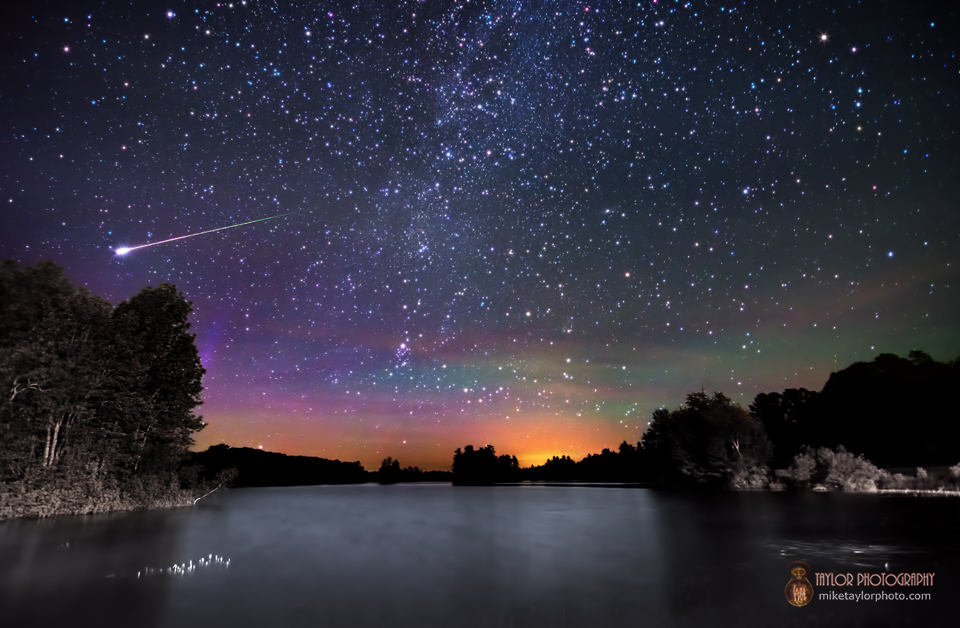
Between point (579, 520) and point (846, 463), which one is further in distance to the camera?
point (846, 463)

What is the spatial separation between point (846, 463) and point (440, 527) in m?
39.1

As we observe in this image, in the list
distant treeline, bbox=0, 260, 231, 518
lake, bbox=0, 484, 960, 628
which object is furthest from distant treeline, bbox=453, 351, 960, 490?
distant treeline, bbox=0, 260, 231, 518

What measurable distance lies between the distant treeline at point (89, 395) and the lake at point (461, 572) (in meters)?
2.71

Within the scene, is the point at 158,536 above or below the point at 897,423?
below

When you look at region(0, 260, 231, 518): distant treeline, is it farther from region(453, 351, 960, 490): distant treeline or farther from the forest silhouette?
region(453, 351, 960, 490): distant treeline

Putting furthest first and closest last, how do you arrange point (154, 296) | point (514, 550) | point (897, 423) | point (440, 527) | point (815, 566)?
point (897, 423) < point (154, 296) < point (440, 527) < point (514, 550) < point (815, 566)

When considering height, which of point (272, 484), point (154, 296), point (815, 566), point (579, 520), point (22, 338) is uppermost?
point (154, 296)

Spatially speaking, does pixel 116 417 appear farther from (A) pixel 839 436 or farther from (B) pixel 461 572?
(A) pixel 839 436

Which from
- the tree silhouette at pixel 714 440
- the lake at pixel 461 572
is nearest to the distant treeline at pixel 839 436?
the tree silhouette at pixel 714 440

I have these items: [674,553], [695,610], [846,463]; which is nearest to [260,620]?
[695,610]

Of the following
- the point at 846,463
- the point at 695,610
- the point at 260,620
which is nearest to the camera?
the point at 260,620

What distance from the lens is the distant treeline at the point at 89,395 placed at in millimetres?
18500

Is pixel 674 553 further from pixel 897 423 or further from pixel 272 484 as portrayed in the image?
pixel 272 484

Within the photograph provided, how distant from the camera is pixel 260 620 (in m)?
7.12
